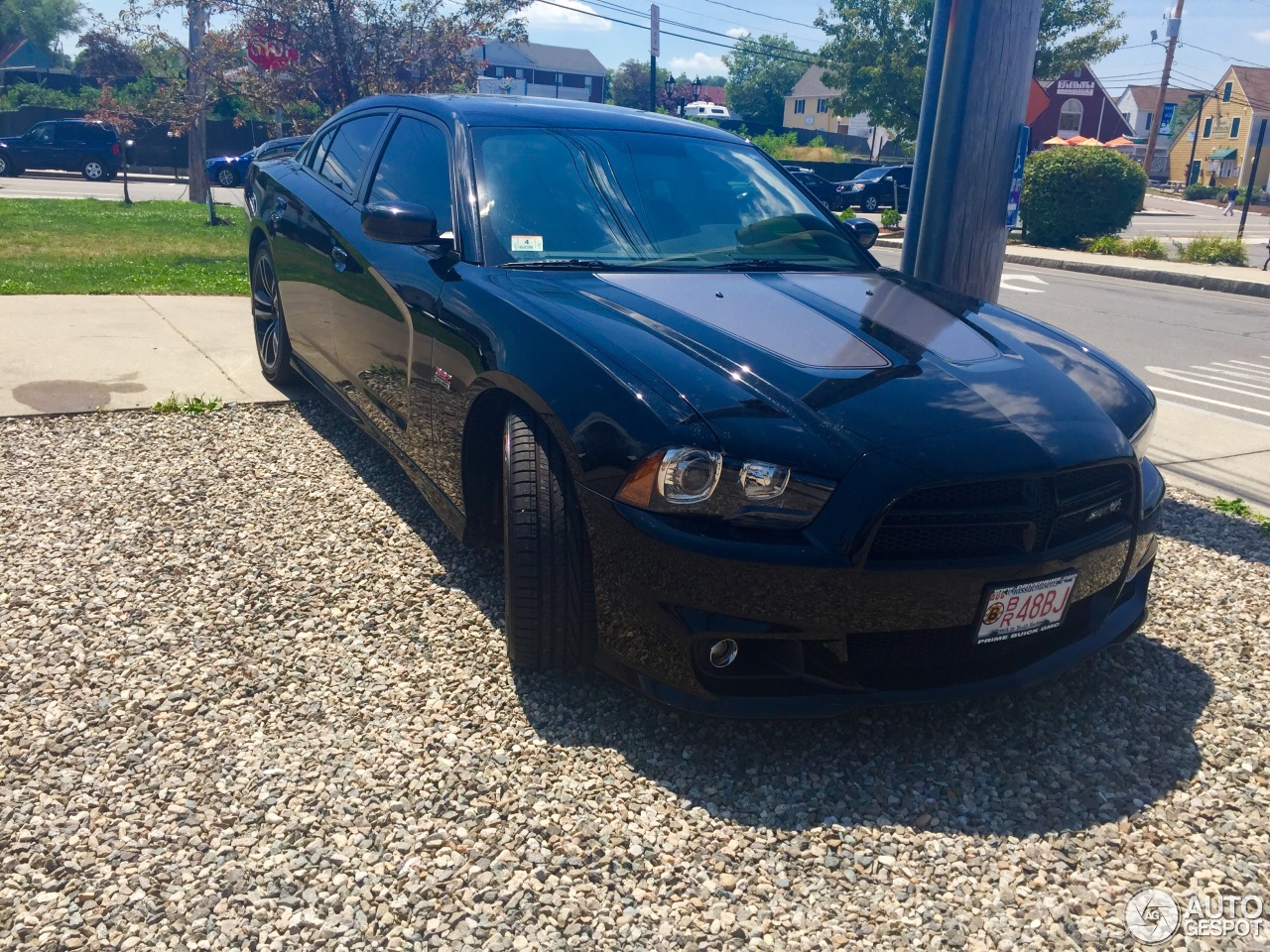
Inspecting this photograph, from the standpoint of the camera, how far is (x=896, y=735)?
2.87m

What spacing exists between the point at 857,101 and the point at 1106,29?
9.94 m

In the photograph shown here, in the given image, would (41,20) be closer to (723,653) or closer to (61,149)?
(61,149)

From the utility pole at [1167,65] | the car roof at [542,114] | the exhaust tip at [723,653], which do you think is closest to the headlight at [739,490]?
the exhaust tip at [723,653]

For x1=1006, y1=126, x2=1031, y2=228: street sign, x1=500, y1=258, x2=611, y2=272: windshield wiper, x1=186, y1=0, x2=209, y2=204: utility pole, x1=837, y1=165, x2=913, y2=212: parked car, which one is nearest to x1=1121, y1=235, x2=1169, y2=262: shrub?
x1=837, y1=165, x2=913, y2=212: parked car

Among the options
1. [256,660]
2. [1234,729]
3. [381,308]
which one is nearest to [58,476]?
[381,308]

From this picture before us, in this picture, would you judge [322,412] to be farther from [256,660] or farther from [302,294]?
[256,660]

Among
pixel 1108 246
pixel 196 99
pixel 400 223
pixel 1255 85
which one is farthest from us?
pixel 1255 85

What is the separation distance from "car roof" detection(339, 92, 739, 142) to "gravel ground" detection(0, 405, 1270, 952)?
1.70 m

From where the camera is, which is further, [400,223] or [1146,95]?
[1146,95]

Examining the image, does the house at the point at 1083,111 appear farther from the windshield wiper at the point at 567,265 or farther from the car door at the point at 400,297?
the windshield wiper at the point at 567,265

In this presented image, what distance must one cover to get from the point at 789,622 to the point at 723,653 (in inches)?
7.7

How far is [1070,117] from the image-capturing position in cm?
6162

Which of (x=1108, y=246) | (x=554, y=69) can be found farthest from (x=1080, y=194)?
(x=554, y=69)

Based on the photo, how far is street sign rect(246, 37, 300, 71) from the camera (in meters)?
13.4
